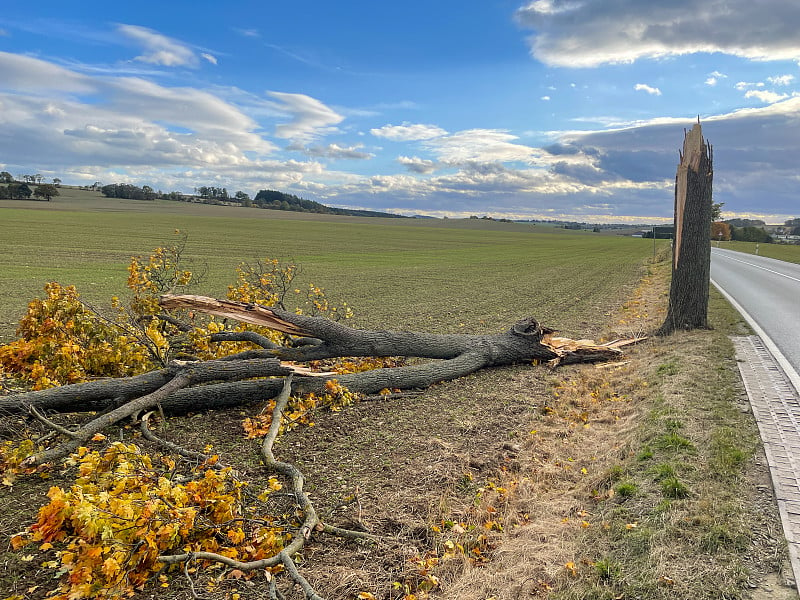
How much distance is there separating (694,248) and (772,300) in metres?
5.57

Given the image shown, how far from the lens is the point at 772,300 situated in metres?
14.0

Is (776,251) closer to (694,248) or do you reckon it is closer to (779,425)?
(694,248)

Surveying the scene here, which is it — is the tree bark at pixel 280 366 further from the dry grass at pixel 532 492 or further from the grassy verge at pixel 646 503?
the grassy verge at pixel 646 503

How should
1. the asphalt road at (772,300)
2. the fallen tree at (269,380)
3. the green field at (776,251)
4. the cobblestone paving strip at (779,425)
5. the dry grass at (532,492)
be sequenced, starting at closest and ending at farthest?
the dry grass at (532,492)
the cobblestone paving strip at (779,425)
the fallen tree at (269,380)
the asphalt road at (772,300)
the green field at (776,251)

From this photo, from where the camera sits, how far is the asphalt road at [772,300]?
345 inches

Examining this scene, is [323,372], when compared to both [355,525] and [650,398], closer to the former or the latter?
[355,525]

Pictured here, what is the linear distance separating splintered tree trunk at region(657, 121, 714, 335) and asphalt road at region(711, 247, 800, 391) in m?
1.29

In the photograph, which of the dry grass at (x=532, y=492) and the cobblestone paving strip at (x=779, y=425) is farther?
the cobblestone paving strip at (x=779, y=425)

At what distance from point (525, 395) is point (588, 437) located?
1.55 m

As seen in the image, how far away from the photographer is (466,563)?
12.0 ft

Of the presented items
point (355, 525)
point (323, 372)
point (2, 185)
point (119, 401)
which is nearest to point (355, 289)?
point (323, 372)

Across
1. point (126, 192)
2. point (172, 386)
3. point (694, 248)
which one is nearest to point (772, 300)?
point (694, 248)

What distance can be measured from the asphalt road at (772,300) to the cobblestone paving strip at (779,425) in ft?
0.90

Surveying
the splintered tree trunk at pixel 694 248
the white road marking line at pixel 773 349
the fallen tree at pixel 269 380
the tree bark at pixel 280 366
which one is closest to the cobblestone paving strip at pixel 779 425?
the white road marking line at pixel 773 349
